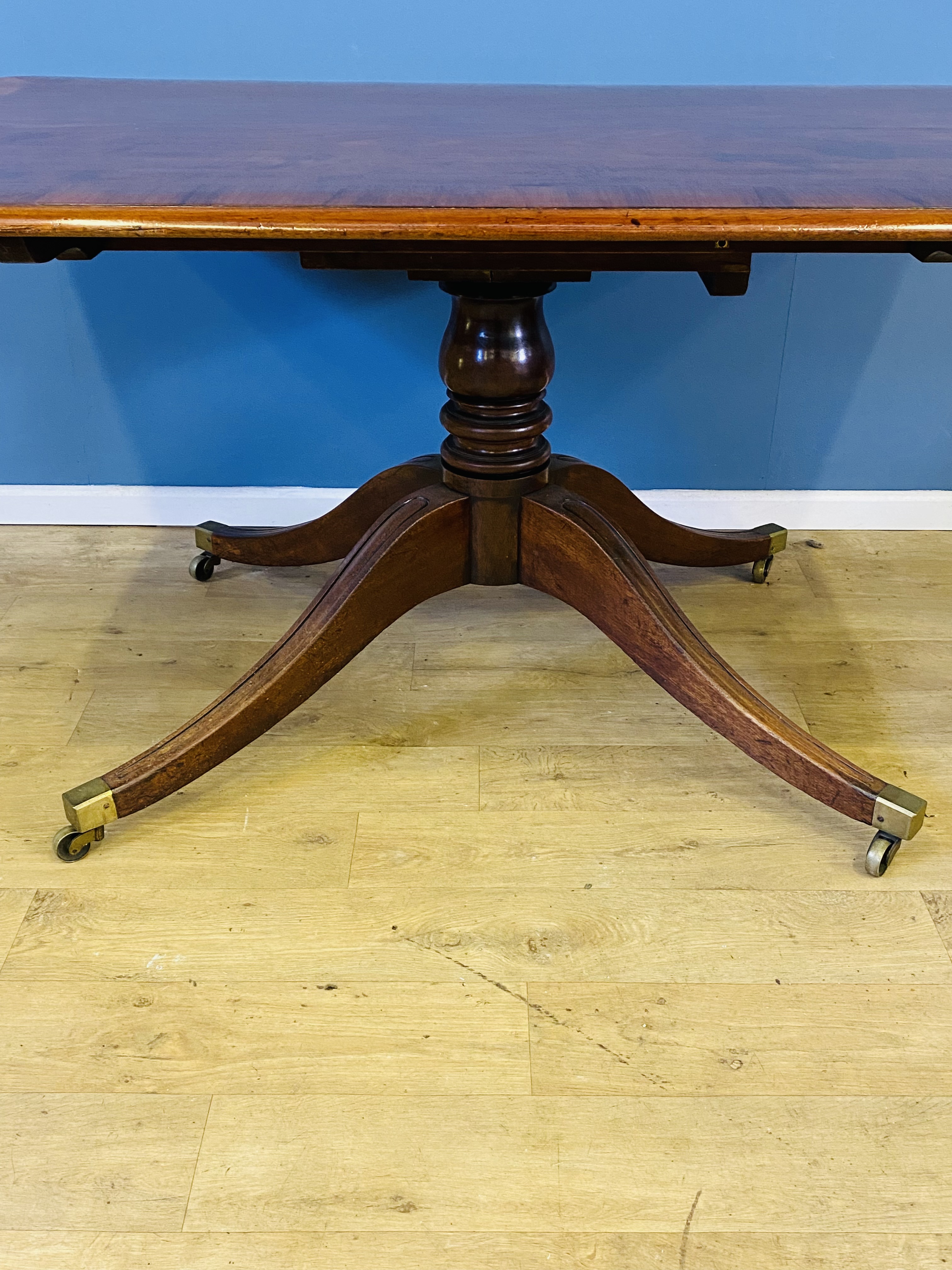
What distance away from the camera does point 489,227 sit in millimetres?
760

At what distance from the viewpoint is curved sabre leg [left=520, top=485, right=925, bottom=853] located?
1.09 meters

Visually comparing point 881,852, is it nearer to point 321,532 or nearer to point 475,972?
point 475,972

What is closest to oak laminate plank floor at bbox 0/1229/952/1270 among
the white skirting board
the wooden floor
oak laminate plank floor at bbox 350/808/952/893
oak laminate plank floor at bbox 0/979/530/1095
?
the wooden floor

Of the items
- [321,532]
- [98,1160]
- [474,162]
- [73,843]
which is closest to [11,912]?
[73,843]


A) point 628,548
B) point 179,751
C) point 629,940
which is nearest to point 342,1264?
point 629,940

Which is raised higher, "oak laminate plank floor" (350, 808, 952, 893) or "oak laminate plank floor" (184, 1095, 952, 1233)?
"oak laminate plank floor" (184, 1095, 952, 1233)

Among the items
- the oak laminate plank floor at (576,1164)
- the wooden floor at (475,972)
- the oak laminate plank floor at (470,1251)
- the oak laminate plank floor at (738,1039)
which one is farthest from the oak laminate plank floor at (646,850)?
the oak laminate plank floor at (470,1251)

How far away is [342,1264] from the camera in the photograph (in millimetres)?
766

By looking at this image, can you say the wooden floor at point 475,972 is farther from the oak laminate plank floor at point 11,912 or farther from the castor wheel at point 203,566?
the castor wheel at point 203,566

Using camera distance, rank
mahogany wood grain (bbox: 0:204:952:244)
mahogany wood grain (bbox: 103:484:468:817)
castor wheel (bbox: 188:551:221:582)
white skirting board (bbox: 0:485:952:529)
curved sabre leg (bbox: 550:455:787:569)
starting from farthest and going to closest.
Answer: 1. white skirting board (bbox: 0:485:952:529)
2. castor wheel (bbox: 188:551:221:582)
3. curved sabre leg (bbox: 550:455:787:569)
4. mahogany wood grain (bbox: 103:484:468:817)
5. mahogany wood grain (bbox: 0:204:952:244)

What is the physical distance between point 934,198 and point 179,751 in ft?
2.67

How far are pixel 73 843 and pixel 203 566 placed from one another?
592 millimetres

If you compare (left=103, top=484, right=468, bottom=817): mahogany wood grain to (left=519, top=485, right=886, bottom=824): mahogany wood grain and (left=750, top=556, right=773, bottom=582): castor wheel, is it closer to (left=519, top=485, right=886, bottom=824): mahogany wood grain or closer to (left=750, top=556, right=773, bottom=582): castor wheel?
(left=519, top=485, right=886, bottom=824): mahogany wood grain

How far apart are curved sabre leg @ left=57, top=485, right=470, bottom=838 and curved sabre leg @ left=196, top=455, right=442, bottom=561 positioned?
0.14 meters
